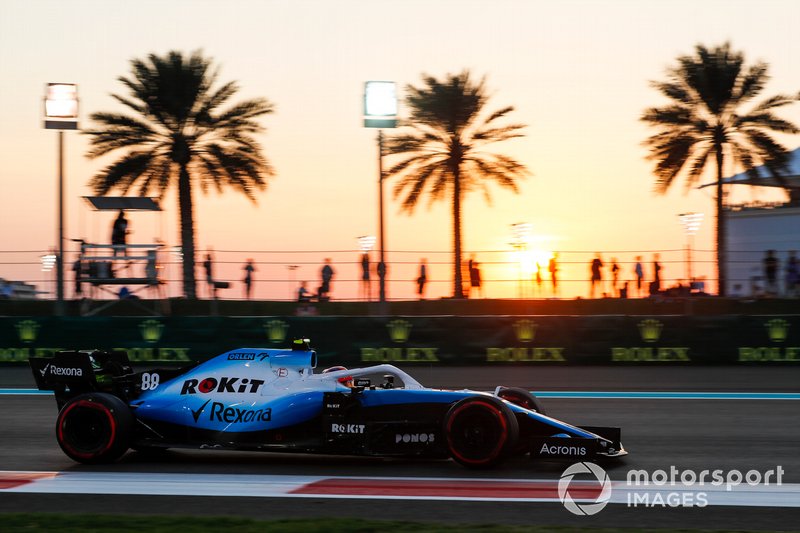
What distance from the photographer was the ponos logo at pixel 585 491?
7340 mm

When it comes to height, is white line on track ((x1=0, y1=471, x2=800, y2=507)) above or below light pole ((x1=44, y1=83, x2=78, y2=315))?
below

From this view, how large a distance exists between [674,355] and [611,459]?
10.7 meters

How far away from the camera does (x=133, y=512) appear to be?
735cm

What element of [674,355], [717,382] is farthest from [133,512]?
[674,355]

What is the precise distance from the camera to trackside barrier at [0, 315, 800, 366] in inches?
765

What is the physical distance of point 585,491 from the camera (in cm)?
793

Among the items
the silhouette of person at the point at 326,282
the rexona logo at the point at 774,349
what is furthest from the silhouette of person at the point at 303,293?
the rexona logo at the point at 774,349

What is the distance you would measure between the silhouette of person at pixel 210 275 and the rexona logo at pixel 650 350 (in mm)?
11989

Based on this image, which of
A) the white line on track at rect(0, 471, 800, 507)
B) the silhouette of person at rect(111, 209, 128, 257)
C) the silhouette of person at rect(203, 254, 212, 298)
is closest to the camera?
the white line on track at rect(0, 471, 800, 507)

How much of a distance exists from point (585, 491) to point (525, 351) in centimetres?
1170

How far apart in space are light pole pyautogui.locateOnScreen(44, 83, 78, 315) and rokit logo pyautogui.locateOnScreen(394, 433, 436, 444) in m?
16.1

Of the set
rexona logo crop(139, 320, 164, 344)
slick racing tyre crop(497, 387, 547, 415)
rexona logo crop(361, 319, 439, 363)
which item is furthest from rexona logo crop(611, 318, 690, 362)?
slick racing tyre crop(497, 387, 547, 415)

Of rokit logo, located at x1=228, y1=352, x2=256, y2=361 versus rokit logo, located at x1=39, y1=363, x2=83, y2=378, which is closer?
rokit logo, located at x1=228, y1=352, x2=256, y2=361

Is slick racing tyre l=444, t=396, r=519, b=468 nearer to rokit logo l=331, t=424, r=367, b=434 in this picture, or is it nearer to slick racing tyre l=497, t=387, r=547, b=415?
rokit logo l=331, t=424, r=367, b=434
